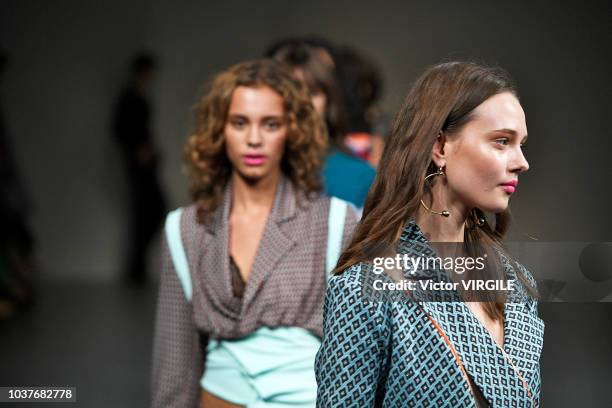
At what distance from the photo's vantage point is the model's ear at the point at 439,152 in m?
1.95

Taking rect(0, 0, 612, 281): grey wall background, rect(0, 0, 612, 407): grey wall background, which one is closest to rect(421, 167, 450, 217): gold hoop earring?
rect(0, 0, 612, 407): grey wall background

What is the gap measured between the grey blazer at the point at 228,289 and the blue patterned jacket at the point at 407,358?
39.3 inches

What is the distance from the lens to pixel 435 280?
6.29ft

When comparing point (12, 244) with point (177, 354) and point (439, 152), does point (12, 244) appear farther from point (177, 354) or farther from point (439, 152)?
point (439, 152)

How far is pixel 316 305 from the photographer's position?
2.93 m

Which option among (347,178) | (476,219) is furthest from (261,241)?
(476,219)

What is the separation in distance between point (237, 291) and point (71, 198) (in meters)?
7.12

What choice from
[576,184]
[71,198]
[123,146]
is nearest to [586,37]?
[576,184]

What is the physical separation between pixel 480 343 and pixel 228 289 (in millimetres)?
1211

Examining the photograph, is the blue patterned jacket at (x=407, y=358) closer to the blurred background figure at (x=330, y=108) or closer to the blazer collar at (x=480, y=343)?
the blazer collar at (x=480, y=343)

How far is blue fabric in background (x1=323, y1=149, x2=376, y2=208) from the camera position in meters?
3.47

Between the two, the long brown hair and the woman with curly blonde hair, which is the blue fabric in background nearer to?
the woman with curly blonde hair

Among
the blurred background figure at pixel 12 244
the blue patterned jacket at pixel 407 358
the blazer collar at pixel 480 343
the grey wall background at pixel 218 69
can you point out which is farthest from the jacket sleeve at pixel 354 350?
the blurred background figure at pixel 12 244

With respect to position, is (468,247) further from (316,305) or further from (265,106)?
(265,106)
